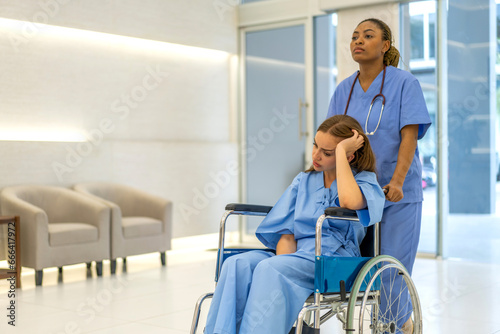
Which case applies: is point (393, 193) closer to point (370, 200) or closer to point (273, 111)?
point (370, 200)

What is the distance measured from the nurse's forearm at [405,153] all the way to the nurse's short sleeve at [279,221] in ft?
1.24

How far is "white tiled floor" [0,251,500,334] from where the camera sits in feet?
10.8

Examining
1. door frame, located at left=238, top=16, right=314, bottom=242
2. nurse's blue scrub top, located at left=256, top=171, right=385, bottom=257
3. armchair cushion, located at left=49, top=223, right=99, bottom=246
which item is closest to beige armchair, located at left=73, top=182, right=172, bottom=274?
armchair cushion, located at left=49, top=223, right=99, bottom=246

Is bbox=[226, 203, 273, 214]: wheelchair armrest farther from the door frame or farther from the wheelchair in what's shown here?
the door frame

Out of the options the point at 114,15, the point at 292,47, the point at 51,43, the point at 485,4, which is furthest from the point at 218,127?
the point at 485,4

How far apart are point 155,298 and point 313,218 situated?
6.60 ft

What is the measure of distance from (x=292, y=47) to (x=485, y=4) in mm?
1912

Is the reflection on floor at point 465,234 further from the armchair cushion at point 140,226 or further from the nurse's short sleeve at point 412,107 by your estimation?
the nurse's short sleeve at point 412,107

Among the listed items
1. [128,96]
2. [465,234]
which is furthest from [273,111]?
[465,234]

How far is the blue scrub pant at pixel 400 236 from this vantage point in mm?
2482

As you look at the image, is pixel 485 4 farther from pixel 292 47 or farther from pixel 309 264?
pixel 309 264

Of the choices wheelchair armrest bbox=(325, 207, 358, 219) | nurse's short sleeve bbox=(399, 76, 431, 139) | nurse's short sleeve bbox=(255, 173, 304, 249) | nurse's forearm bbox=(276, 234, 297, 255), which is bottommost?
nurse's forearm bbox=(276, 234, 297, 255)

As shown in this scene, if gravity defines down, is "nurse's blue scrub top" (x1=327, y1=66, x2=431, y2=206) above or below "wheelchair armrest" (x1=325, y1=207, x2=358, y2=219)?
above

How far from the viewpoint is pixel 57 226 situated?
15.1ft
